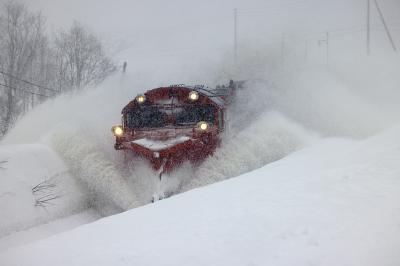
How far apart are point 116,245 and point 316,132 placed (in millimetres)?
10222

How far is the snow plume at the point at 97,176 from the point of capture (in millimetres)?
9453

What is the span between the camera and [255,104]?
13719 millimetres

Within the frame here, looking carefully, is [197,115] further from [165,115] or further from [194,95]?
[165,115]

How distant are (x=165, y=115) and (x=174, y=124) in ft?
1.29

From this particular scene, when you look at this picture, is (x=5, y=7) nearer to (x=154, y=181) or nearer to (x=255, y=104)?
(x=255, y=104)

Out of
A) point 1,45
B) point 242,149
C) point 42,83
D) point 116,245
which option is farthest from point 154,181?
point 42,83

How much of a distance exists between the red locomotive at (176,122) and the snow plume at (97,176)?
688 millimetres

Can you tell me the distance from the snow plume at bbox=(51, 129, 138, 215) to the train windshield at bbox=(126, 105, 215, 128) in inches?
54.6

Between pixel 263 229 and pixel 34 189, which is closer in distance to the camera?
pixel 263 229

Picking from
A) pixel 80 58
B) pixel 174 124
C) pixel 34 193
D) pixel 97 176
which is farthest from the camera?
pixel 80 58

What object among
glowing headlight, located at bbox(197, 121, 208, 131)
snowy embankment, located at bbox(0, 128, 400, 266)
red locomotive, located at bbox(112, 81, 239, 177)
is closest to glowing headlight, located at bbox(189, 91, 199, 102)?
red locomotive, located at bbox(112, 81, 239, 177)

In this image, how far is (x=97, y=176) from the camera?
385 inches

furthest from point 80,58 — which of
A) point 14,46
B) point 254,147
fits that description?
point 254,147

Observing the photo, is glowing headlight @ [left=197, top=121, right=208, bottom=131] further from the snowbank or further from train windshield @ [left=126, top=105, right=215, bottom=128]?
the snowbank
